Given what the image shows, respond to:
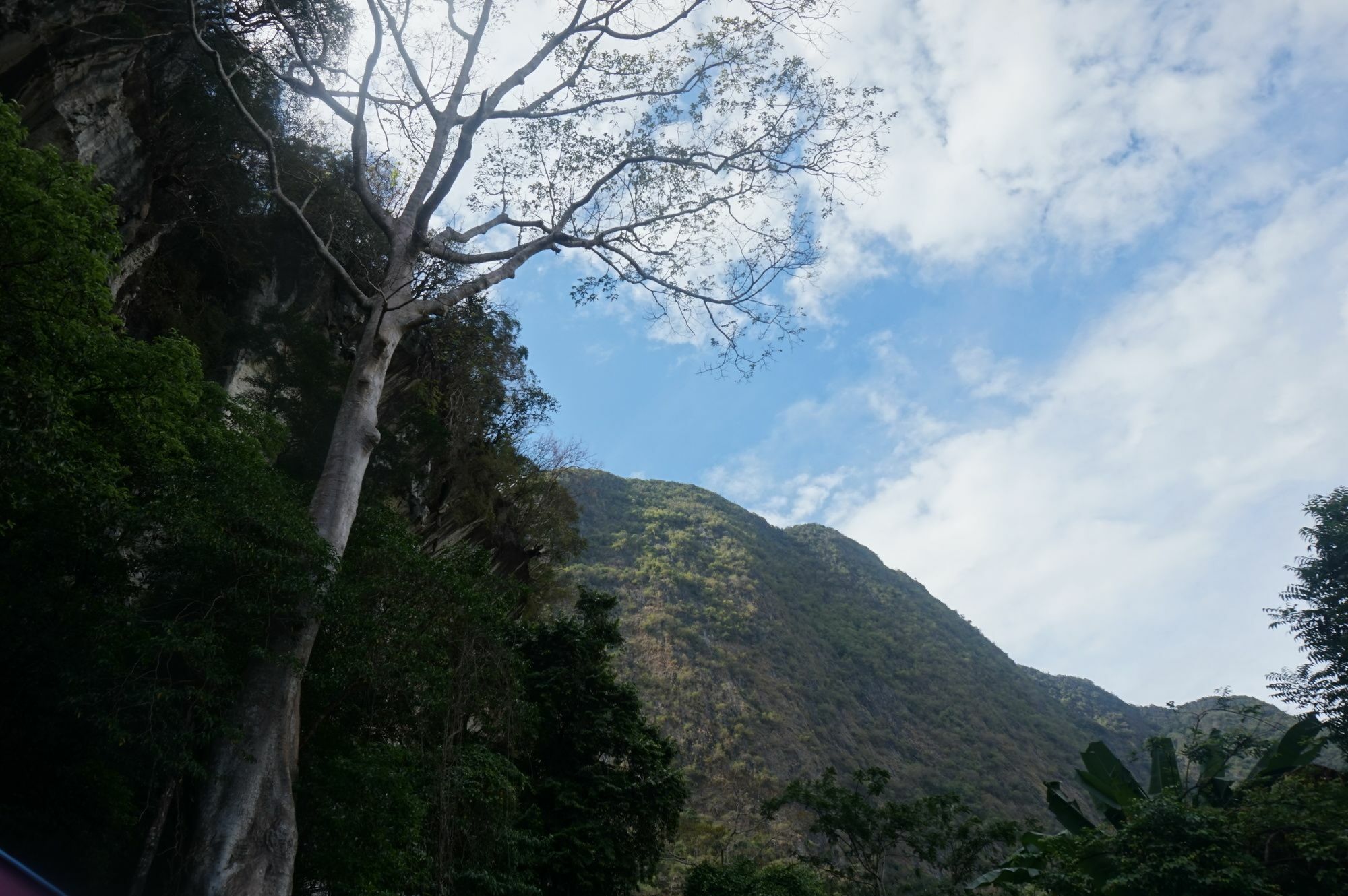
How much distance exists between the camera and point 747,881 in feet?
49.9

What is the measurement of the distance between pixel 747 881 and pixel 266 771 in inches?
454

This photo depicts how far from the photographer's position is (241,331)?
42.7ft

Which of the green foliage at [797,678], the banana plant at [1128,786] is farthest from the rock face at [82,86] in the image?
the banana plant at [1128,786]

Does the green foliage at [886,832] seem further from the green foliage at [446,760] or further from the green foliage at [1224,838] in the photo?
the green foliage at [1224,838]

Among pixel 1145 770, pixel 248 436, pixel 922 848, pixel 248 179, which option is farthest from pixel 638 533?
pixel 248 436

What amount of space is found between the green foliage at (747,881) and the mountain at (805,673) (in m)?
9.19

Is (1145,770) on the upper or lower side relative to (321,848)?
upper

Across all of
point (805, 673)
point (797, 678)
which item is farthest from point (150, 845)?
point (805, 673)

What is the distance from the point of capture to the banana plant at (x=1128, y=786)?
1014cm

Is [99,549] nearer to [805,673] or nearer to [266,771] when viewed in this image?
[266,771]

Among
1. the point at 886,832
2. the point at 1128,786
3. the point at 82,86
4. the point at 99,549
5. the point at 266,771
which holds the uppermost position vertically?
the point at 82,86

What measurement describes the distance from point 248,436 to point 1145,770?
45.4 metres

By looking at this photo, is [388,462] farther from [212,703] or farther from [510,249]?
[212,703]

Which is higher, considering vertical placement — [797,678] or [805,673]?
[805,673]
